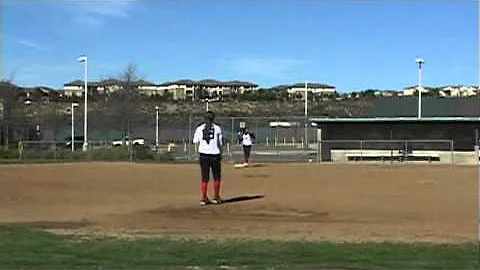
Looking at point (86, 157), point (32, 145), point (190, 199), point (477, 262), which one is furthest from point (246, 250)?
point (32, 145)

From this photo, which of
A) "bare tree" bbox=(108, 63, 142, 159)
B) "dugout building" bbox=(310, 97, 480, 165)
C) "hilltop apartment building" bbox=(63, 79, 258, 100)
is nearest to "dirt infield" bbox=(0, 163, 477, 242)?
"dugout building" bbox=(310, 97, 480, 165)

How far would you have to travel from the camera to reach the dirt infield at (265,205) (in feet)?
38.1

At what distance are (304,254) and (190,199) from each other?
24.9 ft

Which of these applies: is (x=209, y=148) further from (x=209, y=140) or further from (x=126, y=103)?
(x=126, y=103)

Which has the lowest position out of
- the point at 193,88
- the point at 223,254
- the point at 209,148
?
the point at 223,254

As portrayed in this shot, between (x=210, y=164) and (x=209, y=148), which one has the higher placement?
(x=209, y=148)

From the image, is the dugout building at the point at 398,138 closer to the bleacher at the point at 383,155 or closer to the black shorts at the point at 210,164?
the bleacher at the point at 383,155

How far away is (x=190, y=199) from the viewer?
53.1 ft

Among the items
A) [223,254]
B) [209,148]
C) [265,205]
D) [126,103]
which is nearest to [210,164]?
[209,148]

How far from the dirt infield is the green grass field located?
3.62ft

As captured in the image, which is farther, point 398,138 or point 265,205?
point 398,138

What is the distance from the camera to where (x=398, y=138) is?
4447 cm

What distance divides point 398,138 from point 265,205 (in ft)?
101

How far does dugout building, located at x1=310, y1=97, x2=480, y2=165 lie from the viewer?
133 ft
